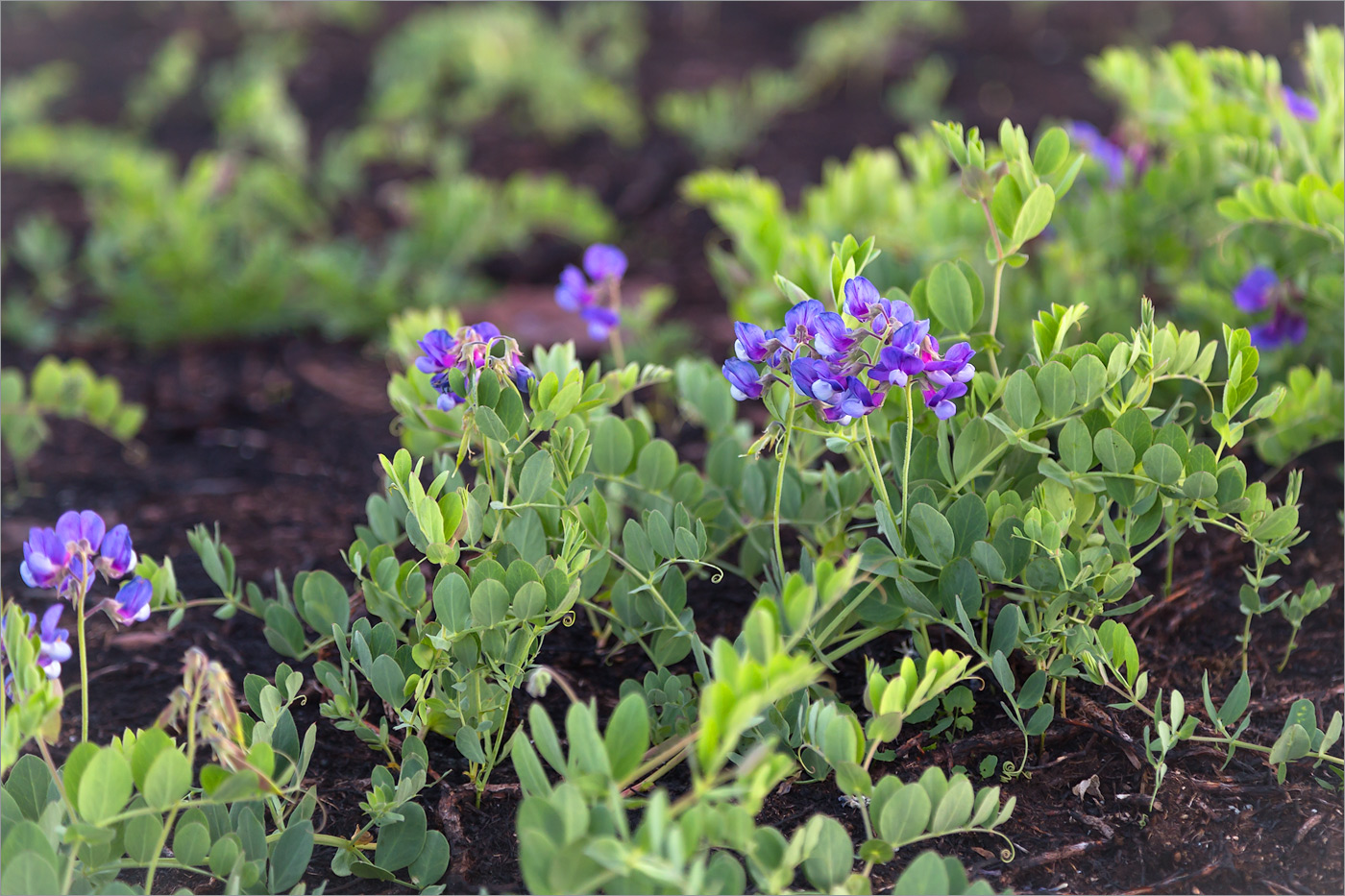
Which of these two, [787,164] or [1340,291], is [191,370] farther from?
[1340,291]

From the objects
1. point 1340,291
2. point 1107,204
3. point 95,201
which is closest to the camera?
point 1340,291

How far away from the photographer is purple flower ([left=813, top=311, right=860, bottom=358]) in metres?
1.12

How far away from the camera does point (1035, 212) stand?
136 centimetres

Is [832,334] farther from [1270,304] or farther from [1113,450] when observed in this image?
[1270,304]

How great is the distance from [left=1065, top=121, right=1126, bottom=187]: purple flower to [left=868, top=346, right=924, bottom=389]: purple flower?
4.39 ft

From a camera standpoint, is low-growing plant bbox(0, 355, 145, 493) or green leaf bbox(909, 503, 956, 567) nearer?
green leaf bbox(909, 503, 956, 567)

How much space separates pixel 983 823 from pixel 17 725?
89 centimetres

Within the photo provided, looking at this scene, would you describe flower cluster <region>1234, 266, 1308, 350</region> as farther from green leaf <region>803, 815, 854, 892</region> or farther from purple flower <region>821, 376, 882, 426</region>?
green leaf <region>803, 815, 854, 892</region>

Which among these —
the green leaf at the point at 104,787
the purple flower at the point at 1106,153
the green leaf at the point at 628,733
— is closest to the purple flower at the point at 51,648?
the green leaf at the point at 104,787

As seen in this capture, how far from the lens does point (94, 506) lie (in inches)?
84.0

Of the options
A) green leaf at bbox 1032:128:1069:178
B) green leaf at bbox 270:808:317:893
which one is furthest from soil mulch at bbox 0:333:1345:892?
green leaf at bbox 1032:128:1069:178

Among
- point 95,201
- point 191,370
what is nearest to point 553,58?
point 95,201

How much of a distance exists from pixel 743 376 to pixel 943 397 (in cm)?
20

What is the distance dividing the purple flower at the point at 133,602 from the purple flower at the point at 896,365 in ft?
2.49
